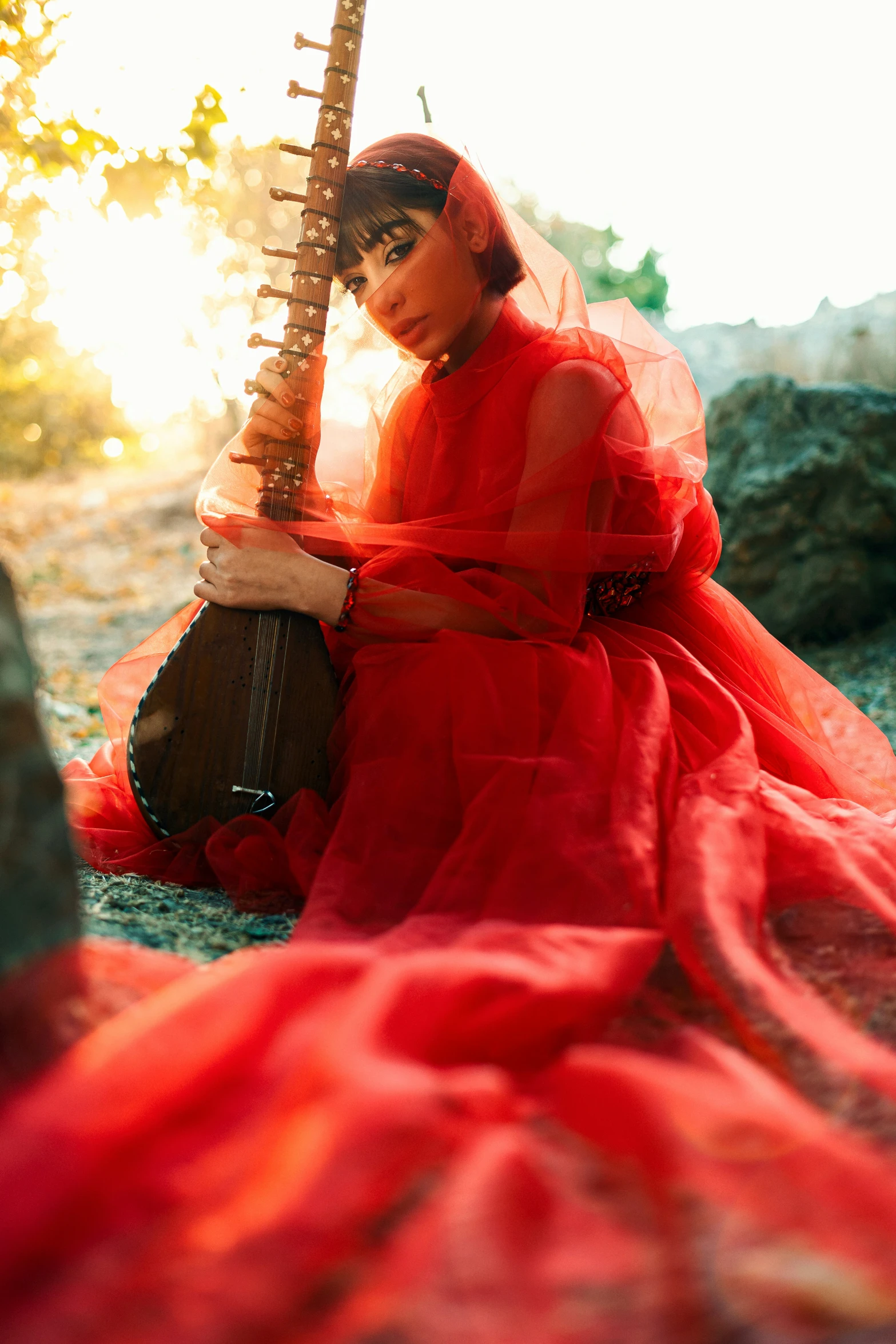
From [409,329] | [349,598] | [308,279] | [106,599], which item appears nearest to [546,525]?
[349,598]

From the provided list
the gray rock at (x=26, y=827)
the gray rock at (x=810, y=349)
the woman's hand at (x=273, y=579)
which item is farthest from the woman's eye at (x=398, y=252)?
the gray rock at (x=810, y=349)

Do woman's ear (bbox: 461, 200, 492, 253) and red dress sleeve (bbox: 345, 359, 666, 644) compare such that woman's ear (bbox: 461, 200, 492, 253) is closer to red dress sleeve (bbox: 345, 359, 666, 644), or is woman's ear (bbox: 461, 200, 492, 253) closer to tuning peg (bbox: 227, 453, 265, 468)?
red dress sleeve (bbox: 345, 359, 666, 644)

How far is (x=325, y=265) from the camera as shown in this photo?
205 centimetres

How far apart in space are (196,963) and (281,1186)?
674 mm

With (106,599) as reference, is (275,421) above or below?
above

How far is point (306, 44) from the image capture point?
2.10 m

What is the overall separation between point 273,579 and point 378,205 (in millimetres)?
875

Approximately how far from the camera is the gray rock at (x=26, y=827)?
3.38 ft

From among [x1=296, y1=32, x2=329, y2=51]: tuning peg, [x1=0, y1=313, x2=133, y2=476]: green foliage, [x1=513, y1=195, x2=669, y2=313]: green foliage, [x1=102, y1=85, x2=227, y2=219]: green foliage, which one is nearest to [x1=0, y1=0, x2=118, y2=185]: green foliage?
[x1=102, y1=85, x2=227, y2=219]: green foliage

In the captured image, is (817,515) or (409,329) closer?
(409,329)

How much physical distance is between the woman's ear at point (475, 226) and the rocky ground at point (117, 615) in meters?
1.25

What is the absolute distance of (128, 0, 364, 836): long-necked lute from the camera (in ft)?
6.45

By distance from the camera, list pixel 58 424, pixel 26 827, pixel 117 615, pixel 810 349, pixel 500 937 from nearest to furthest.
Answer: pixel 26 827, pixel 500 937, pixel 810 349, pixel 117 615, pixel 58 424

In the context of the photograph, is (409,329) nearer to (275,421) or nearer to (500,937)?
(275,421)
